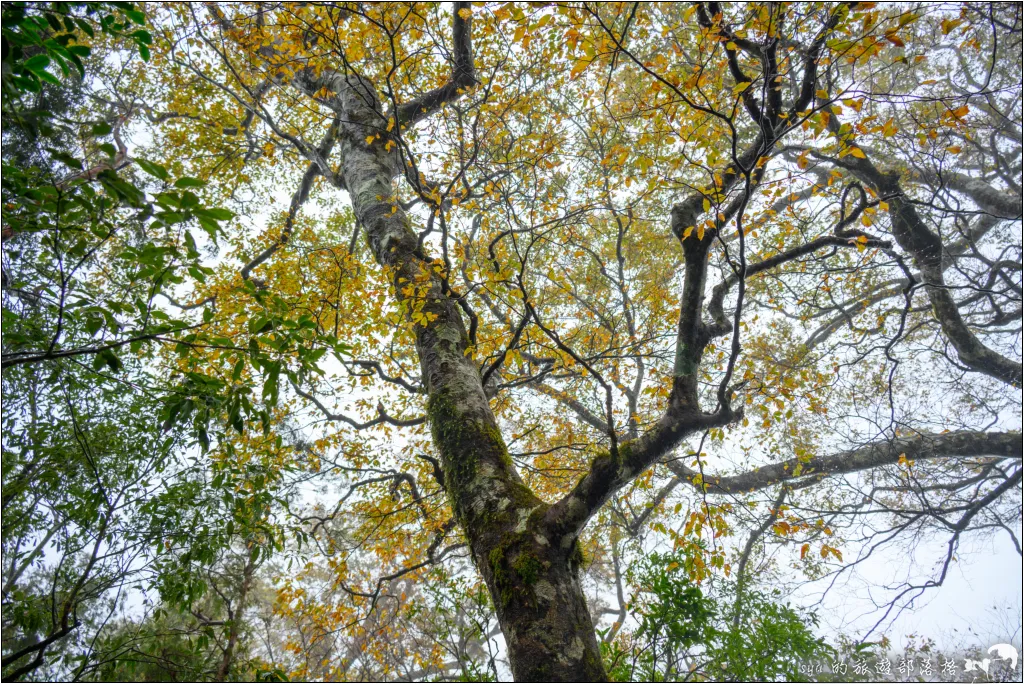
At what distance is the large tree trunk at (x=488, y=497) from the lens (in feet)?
6.72

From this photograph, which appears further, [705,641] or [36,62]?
[705,641]

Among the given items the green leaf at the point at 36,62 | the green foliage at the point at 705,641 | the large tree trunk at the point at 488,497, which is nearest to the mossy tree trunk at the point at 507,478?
the large tree trunk at the point at 488,497

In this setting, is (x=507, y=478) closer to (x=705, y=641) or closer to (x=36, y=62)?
(x=705, y=641)

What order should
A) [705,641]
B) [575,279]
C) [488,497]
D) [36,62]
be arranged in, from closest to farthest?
[36,62] < [488,497] < [705,641] < [575,279]

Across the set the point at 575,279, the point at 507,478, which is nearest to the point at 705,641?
the point at 507,478

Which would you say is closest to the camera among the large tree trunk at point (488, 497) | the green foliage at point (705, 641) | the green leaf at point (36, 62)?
the green leaf at point (36, 62)

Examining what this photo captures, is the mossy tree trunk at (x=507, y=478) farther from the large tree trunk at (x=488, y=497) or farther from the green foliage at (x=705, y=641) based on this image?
the green foliage at (x=705, y=641)

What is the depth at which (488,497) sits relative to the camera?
2.51 meters

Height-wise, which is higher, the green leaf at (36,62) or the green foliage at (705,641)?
the green leaf at (36,62)

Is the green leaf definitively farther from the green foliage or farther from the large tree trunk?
the green foliage

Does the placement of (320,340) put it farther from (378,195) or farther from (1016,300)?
(1016,300)

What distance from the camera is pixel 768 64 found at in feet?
8.14

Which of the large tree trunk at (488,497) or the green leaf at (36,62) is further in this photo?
the large tree trunk at (488,497)

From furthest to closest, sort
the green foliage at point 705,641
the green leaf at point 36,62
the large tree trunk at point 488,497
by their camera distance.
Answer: the green foliage at point 705,641 → the large tree trunk at point 488,497 → the green leaf at point 36,62
